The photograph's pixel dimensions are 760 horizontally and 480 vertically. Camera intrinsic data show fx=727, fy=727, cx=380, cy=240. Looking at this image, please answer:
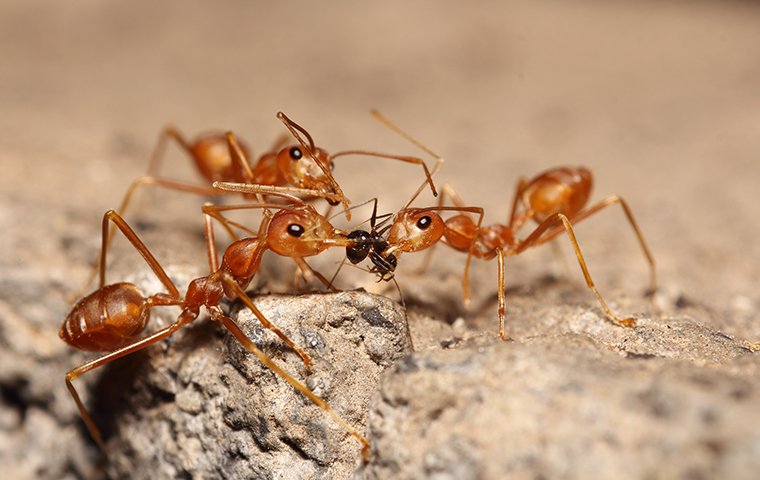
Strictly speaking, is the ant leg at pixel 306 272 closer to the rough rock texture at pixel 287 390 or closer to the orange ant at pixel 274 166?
the rough rock texture at pixel 287 390

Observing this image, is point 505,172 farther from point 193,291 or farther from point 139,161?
point 193,291

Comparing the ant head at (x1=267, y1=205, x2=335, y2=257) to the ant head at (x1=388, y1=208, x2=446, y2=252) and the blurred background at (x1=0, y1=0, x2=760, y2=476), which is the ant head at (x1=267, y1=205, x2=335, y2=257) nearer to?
the ant head at (x1=388, y1=208, x2=446, y2=252)

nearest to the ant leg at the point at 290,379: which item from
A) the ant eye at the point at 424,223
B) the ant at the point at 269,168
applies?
the ant at the point at 269,168

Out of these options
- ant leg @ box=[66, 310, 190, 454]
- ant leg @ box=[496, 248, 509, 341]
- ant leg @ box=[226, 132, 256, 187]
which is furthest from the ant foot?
ant leg @ box=[226, 132, 256, 187]

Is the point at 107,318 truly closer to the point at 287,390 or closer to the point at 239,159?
the point at 287,390

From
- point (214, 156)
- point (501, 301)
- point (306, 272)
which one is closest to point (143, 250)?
point (306, 272)

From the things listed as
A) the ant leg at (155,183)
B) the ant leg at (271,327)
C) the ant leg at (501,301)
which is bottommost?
the ant leg at (501,301)
